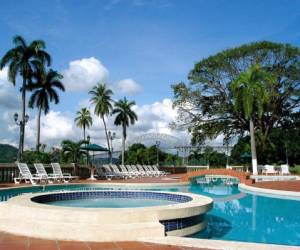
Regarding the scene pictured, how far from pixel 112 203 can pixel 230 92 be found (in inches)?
942

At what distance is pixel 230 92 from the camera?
32812 millimetres

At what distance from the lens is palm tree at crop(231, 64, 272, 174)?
2692cm

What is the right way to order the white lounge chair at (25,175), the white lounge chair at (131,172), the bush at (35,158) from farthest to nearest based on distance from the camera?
the white lounge chair at (131,172) → the bush at (35,158) → the white lounge chair at (25,175)

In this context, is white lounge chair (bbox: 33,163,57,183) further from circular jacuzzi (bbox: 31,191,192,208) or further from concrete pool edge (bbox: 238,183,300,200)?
concrete pool edge (bbox: 238,183,300,200)

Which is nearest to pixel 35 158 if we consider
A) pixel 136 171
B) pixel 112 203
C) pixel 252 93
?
pixel 136 171

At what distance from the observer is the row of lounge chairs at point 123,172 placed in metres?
25.7

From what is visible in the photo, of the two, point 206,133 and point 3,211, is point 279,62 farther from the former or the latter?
→ point 3,211

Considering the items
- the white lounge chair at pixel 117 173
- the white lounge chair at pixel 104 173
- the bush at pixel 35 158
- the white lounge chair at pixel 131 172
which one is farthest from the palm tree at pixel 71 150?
the bush at pixel 35 158

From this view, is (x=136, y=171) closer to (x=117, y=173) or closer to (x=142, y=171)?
(x=142, y=171)

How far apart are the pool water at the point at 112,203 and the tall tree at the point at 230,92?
22.1 meters

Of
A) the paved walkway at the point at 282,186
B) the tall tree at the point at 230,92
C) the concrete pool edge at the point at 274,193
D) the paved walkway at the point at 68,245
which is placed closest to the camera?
the paved walkway at the point at 68,245

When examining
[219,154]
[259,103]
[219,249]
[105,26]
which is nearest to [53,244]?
[219,249]

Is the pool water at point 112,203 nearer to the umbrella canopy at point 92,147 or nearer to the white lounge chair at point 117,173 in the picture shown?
the white lounge chair at point 117,173

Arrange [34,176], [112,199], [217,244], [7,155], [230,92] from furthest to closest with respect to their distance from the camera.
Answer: [7,155], [230,92], [34,176], [112,199], [217,244]
